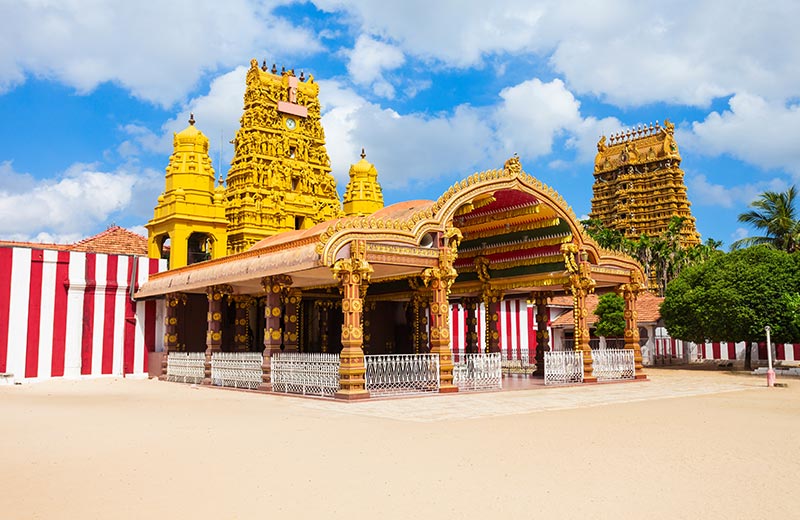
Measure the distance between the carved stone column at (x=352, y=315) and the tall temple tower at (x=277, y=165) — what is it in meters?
14.4

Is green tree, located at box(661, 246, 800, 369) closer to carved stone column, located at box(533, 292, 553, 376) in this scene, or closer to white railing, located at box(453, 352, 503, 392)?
carved stone column, located at box(533, 292, 553, 376)

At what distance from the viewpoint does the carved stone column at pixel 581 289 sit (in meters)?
17.8

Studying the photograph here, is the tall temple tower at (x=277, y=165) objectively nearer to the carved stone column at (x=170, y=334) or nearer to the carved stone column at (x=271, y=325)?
the carved stone column at (x=170, y=334)

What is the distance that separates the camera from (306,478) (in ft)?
19.4

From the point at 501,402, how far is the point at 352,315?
11.3 ft

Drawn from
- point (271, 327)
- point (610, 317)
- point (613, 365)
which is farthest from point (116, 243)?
point (610, 317)

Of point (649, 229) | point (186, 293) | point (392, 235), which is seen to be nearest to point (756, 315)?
point (392, 235)

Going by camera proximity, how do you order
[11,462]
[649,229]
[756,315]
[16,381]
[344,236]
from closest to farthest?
[11,462], [344,236], [16,381], [756,315], [649,229]

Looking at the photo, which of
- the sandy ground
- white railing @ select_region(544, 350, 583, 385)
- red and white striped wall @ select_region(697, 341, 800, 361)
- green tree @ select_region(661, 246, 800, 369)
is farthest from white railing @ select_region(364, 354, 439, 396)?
red and white striped wall @ select_region(697, 341, 800, 361)

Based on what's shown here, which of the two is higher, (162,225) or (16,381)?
(162,225)

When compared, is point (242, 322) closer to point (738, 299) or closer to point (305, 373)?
point (305, 373)

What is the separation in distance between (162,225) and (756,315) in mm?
22680

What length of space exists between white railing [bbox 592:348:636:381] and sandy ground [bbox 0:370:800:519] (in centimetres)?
609

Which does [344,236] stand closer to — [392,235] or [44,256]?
[392,235]
